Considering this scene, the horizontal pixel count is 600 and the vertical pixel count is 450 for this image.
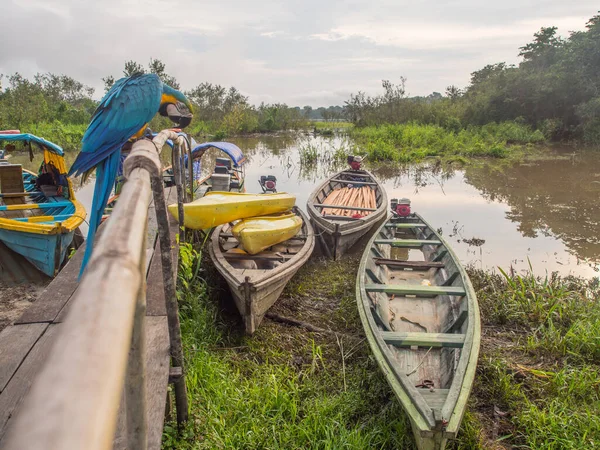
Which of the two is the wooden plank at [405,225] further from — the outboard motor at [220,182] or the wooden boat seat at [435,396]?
the wooden boat seat at [435,396]

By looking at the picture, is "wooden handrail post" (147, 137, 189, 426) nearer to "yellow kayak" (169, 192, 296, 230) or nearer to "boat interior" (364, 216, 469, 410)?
"boat interior" (364, 216, 469, 410)

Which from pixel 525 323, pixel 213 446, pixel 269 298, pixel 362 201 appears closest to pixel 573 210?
pixel 362 201

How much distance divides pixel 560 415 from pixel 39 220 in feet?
19.3

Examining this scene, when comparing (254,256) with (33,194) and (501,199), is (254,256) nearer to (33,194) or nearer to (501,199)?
(33,194)

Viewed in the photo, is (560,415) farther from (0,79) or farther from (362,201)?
(0,79)

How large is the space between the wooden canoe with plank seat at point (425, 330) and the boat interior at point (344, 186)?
959mm

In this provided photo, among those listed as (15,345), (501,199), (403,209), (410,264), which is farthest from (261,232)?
(501,199)

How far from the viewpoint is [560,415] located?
2.91m

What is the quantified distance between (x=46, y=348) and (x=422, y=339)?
261 centimetres

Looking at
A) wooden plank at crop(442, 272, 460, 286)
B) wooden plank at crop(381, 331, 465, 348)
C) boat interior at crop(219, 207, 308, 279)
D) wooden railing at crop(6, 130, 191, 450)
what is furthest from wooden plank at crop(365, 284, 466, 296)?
wooden railing at crop(6, 130, 191, 450)

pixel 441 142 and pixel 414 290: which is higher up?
pixel 441 142

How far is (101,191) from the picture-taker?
8.63 feet

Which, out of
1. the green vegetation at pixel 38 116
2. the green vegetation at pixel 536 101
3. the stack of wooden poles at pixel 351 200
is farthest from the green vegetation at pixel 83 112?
the stack of wooden poles at pixel 351 200

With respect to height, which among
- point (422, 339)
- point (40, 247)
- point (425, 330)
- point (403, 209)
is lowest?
point (425, 330)
